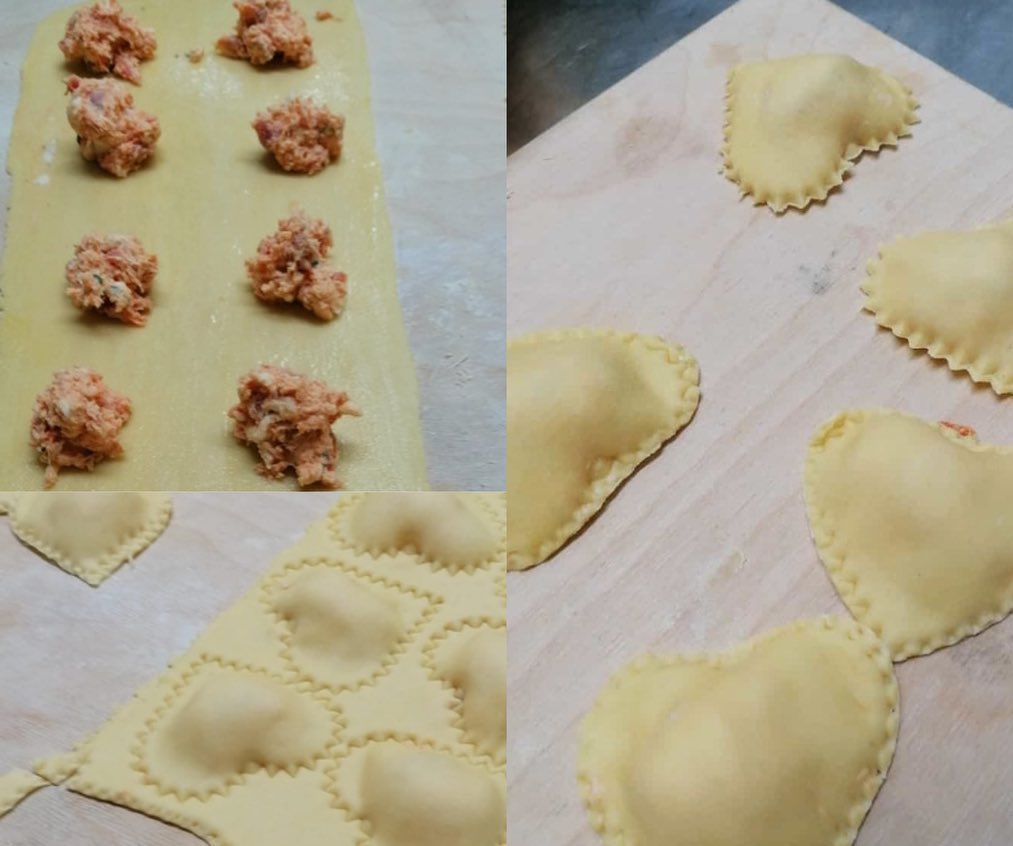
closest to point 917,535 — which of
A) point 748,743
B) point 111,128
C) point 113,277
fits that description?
point 748,743

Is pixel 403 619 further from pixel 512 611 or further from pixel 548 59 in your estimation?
pixel 548 59

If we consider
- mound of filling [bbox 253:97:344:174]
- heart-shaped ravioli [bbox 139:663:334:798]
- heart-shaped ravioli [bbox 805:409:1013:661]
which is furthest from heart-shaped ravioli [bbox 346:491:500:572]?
mound of filling [bbox 253:97:344:174]

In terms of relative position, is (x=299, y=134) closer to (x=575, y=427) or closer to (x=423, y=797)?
(x=575, y=427)

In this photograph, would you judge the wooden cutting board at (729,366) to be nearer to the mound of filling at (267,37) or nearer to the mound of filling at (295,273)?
the mound of filling at (295,273)

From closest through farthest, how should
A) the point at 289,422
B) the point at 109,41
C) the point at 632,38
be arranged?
the point at 289,422 < the point at 109,41 < the point at 632,38

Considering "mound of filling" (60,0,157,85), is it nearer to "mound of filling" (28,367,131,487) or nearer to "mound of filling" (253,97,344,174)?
"mound of filling" (253,97,344,174)
